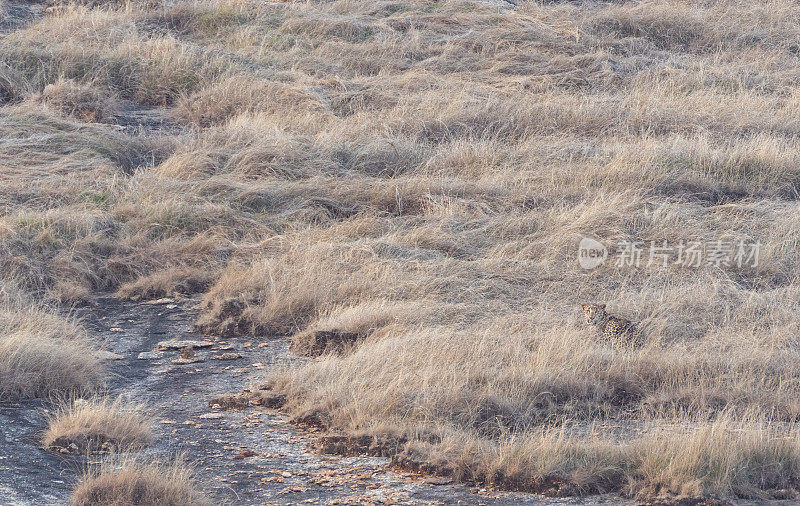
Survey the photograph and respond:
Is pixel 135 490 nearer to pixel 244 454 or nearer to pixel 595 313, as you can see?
pixel 244 454

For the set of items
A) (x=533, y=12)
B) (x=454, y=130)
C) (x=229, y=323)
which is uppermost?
(x=533, y=12)

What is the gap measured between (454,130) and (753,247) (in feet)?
12.1

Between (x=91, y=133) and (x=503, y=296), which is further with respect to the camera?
(x=91, y=133)

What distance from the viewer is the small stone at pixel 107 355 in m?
5.48

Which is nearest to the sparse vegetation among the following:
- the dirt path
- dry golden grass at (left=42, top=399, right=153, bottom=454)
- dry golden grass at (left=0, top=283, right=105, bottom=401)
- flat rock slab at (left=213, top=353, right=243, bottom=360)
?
dry golden grass at (left=0, top=283, right=105, bottom=401)

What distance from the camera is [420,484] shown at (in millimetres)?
3885

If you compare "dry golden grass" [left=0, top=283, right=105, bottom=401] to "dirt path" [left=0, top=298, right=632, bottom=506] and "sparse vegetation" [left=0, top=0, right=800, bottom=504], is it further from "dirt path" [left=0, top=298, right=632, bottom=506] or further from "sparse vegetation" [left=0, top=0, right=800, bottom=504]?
"dirt path" [left=0, top=298, right=632, bottom=506]

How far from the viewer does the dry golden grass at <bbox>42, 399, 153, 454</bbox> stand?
4.18 meters

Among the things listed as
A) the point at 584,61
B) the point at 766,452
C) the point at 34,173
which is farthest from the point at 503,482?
the point at 584,61

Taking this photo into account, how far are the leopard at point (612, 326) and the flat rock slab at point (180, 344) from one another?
2514 millimetres

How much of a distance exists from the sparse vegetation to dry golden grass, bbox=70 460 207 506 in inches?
2.0

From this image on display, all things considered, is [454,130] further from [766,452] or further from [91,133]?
[766,452]

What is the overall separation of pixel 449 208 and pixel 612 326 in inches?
101

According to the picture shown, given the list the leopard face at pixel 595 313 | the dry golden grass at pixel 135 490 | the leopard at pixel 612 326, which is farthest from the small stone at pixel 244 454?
the leopard face at pixel 595 313
